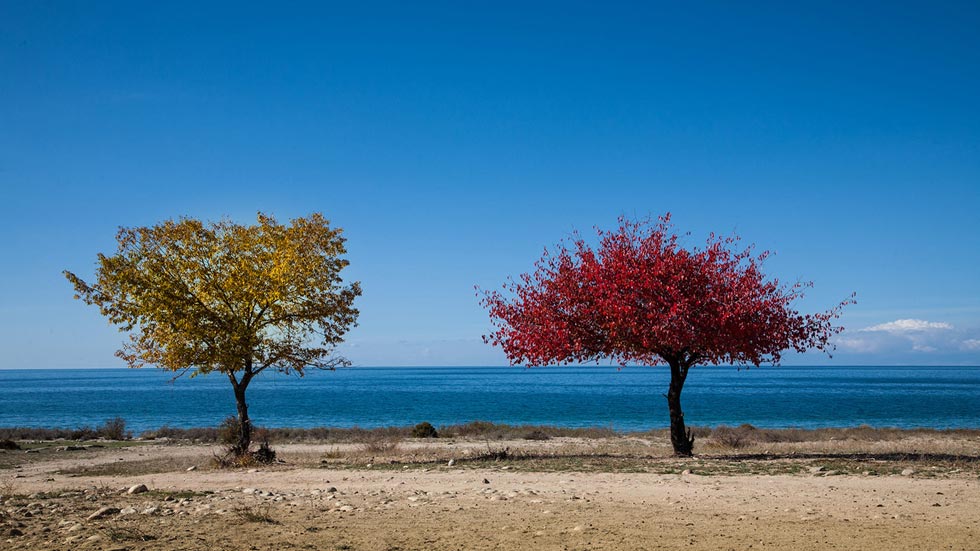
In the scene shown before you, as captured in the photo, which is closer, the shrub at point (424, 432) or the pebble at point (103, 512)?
the pebble at point (103, 512)

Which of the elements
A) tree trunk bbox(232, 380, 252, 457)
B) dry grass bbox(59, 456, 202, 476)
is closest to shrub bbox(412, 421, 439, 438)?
dry grass bbox(59, 456, 202, 476)

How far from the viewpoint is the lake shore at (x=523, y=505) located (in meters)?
10.3

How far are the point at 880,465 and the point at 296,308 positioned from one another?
692 inches

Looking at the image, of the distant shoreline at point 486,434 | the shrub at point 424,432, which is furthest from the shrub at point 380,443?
Answer: the shrub at point 424,432

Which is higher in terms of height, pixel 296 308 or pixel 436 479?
pixel 296 308

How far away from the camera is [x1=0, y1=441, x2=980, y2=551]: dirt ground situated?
10.2m

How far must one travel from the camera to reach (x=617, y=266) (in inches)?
832

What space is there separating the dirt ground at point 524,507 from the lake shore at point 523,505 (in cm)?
4

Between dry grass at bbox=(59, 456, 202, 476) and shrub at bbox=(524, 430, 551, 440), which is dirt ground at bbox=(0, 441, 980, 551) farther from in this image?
shrub at bbox=(524, 430, 551, 440)

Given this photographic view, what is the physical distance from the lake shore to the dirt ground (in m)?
0.04

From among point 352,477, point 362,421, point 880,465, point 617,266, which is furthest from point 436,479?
point 362,421

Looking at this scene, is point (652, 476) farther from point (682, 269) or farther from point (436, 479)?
point (682, 269)

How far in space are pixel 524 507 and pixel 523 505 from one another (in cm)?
22

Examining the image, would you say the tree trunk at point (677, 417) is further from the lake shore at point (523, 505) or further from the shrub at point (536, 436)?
the shrub at point (536, 436)
